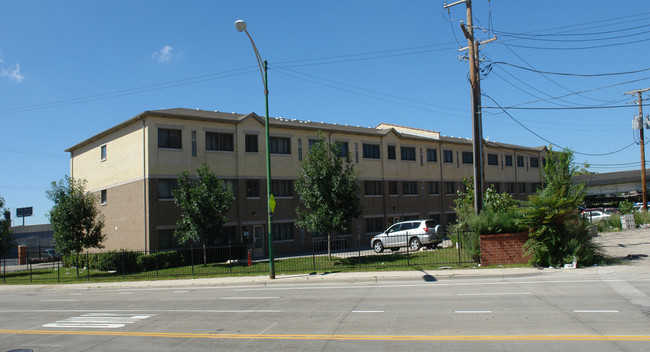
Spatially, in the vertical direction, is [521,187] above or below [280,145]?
below

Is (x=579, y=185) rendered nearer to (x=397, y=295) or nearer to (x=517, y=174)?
(x=397, y=295)

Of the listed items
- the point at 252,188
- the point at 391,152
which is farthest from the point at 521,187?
the point at 252,188

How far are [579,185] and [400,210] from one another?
2415 cm

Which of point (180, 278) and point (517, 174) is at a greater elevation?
point (517, 174)

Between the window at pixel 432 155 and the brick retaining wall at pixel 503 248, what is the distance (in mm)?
26107

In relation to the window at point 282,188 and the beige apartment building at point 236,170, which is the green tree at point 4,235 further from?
the window at point 282,188

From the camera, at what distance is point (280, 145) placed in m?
33.3

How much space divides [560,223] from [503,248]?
216 cm

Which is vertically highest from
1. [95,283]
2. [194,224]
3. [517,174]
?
[517,174]

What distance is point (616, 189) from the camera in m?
70.8

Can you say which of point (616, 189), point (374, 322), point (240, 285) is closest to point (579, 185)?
point (374, 322)

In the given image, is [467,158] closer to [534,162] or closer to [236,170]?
[534,162]

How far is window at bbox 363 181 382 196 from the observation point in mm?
37750

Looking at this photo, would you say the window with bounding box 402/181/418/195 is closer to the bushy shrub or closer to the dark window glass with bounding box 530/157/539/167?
the bushy shrub
